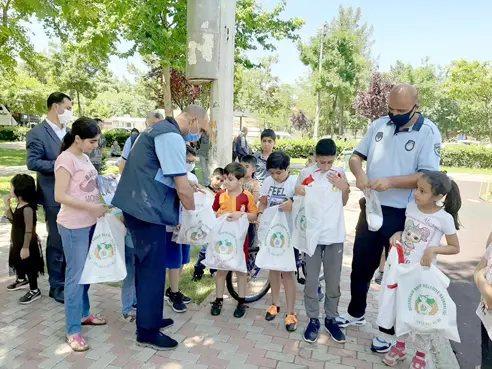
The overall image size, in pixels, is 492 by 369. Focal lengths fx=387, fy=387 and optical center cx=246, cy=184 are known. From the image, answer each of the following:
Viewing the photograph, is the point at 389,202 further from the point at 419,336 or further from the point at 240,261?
the point at 240,261

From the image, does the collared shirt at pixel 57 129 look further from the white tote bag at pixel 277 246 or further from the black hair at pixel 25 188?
the white tote bag at pixel 277 246

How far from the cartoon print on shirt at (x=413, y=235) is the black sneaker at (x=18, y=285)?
3.90 meters

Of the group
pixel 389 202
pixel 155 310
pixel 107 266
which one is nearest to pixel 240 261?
pixel 155 310

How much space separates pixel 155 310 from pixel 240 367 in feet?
2.65

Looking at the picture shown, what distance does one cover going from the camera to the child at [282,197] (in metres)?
3.51

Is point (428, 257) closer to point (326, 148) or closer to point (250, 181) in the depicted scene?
point (326, 148)

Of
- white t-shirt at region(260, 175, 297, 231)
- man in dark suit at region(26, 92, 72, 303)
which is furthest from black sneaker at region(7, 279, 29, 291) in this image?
white t-shirt at region(260, 175, 297, 231)

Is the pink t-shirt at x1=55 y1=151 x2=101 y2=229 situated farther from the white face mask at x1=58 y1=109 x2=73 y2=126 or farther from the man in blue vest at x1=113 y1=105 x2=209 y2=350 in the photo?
the white face mask at x1=58 y1=109 x2=73 y2=126

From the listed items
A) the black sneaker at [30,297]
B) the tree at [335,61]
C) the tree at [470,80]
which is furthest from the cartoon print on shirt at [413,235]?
the tree at [335,61]

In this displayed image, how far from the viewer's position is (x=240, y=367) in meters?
2.93

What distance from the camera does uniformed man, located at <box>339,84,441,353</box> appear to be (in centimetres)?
293

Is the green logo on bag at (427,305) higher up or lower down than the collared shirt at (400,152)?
lower down

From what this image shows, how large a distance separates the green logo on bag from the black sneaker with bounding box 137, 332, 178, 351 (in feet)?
6.12

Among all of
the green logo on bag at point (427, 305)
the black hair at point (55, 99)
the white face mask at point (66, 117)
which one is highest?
the black hair at point (55, 99)
